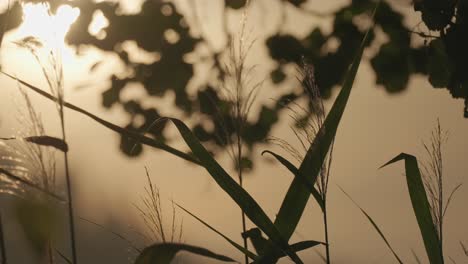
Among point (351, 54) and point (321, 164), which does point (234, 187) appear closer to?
point (321, 164)

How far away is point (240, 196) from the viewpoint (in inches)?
61.9

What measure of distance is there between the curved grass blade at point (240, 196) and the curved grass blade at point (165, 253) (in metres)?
0.31

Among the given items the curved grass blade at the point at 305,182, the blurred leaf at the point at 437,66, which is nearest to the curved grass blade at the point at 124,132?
the curved grass blade at the point at 305,182

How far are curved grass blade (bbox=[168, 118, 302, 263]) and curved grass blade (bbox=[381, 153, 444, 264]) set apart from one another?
0.35 metres

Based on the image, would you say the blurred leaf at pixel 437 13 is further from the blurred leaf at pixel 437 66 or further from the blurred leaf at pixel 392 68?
the blurred leaf at pixel 392 68

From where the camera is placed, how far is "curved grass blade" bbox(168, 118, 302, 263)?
1533mm

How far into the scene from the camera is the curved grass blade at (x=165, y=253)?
3.91 ft

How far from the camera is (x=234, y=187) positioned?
1574 millimetres

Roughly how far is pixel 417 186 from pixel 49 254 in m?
0.87

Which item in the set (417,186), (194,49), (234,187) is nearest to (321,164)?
(234,187)

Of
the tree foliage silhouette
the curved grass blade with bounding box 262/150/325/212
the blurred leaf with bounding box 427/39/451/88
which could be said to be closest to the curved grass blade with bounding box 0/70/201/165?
the curved grass blade with bounding box 262/150/325/212

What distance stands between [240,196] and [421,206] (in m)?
0.47

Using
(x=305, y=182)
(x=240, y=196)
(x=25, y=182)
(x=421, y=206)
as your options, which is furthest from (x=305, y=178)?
(x=25, y=182)

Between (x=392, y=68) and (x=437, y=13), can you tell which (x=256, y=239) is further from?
(x=392, y=68)
